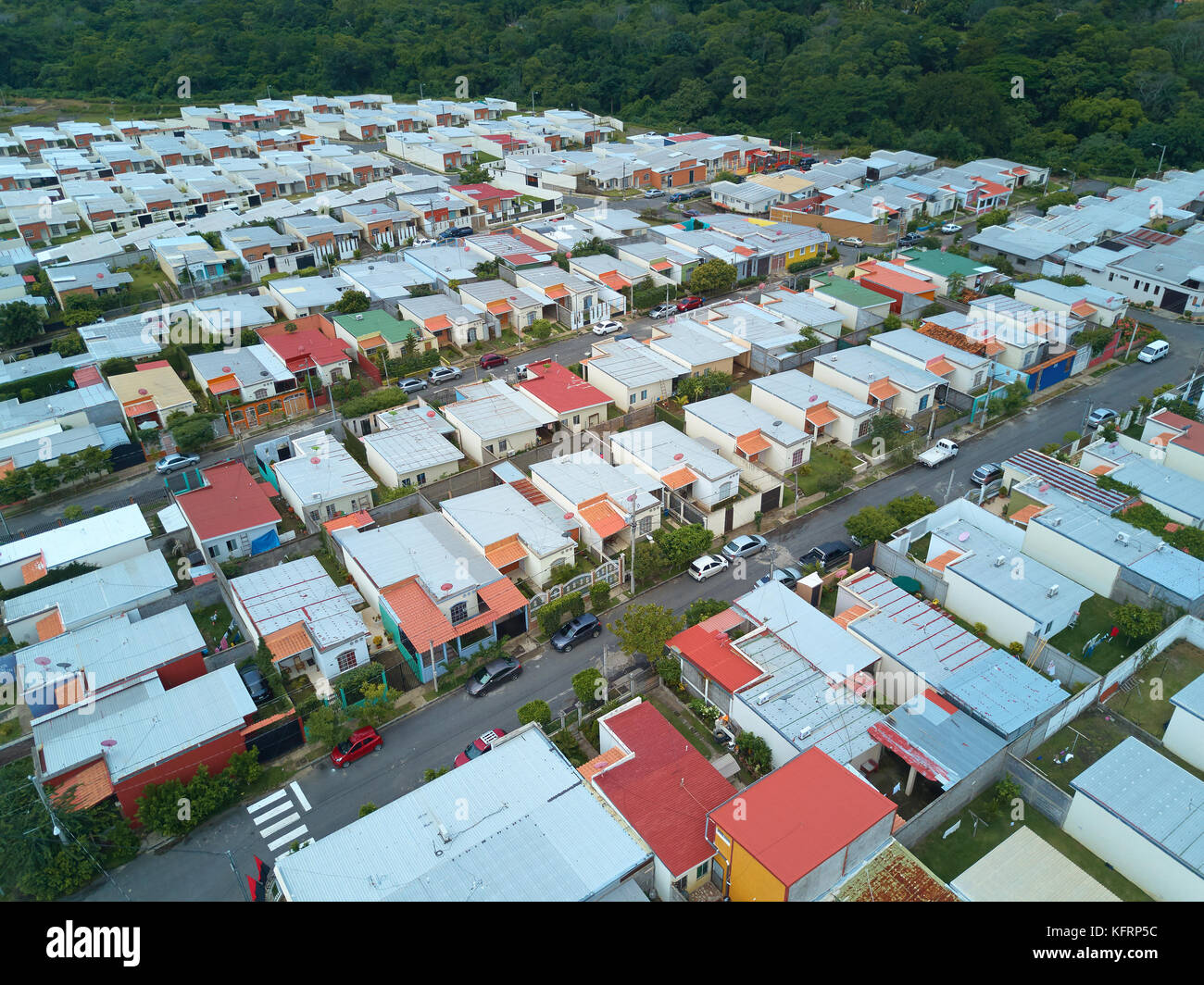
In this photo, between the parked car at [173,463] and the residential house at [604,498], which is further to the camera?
the parked car at [173,463]

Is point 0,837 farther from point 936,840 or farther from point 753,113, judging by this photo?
point 753,113

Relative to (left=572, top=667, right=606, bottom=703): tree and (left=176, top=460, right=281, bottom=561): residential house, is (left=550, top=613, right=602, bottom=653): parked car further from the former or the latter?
(left=176, top=460, right=281, bottom=561): residential house

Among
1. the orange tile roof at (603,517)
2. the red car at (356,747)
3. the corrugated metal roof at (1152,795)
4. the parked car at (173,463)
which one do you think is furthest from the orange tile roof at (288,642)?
the corrugated metal roof at (1152,795)

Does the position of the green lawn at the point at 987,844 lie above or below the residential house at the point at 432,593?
below

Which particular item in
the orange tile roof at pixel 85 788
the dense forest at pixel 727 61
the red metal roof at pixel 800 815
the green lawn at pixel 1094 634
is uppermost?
the dense forest at pixel 727 61

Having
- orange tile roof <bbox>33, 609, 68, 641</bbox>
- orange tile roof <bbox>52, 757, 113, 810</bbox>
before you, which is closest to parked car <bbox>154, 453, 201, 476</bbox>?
orange tile roof <bbox>33, 609, 68, 641</bbox>

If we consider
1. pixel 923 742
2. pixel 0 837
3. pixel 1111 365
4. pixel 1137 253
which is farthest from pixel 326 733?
pixel 1137 253

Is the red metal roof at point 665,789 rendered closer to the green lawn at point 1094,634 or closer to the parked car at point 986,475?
the green lawn at point 1094,634
